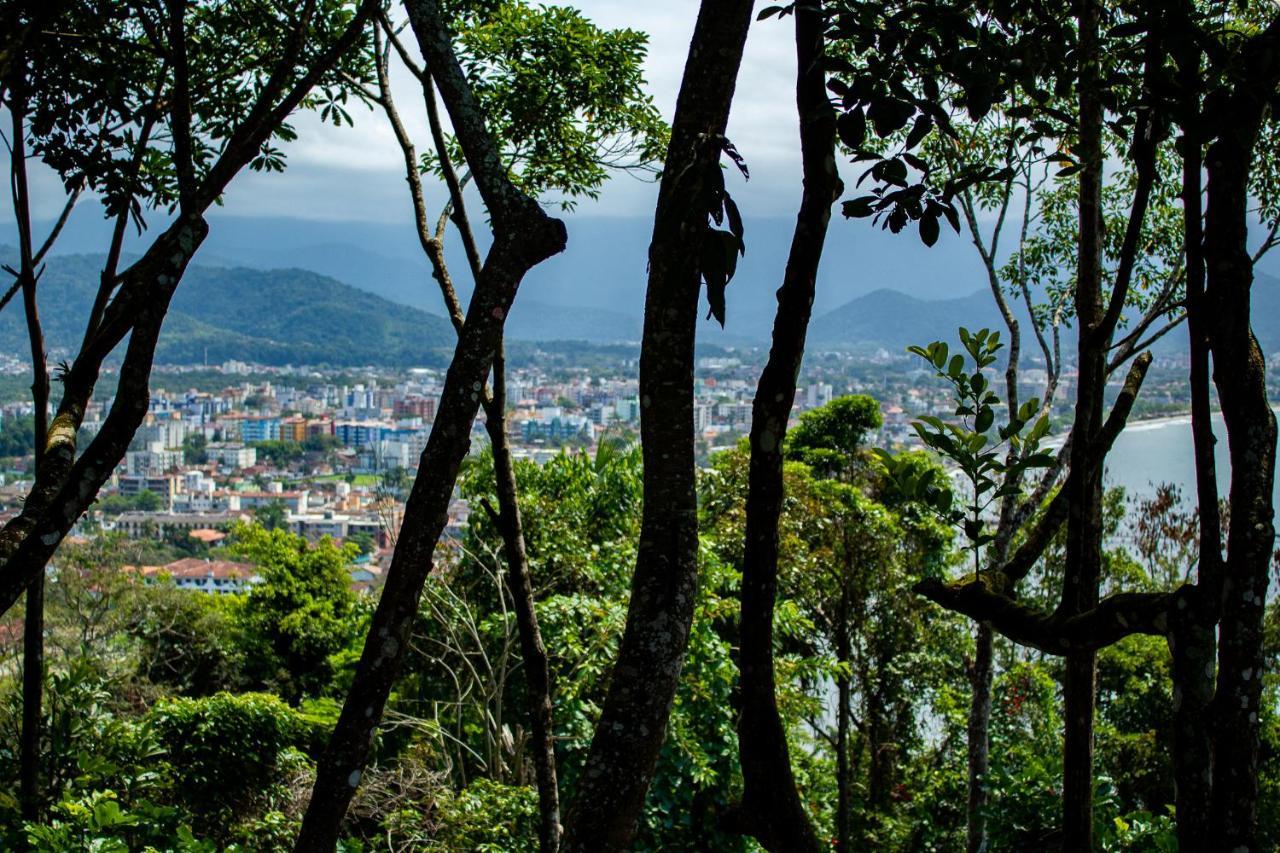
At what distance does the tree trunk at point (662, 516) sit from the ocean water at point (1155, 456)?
19948 millimetres

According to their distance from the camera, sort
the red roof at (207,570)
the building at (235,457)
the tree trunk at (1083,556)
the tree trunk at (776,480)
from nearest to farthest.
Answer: the tree trunk at (776,480) < the tree trunk at (1083,556) < the red roof at (207,570) < the building at (235,457)

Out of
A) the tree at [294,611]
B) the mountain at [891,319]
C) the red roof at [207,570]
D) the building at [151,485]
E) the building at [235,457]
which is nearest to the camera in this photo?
the tree at [294,611]

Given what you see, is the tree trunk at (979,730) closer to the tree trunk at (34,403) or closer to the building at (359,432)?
the tree trunk at (34,403)

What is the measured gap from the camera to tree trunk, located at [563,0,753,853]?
152 centimetres

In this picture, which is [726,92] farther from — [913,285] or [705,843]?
[913,285]

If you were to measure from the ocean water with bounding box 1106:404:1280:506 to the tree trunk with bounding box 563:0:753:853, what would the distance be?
19.9m

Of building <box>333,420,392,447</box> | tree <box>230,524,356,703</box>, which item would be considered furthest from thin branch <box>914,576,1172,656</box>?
building <box>333,420,392,447</box>

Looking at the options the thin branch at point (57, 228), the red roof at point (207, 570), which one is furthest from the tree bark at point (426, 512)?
the red roof at point (207, 570)

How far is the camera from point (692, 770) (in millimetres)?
5312

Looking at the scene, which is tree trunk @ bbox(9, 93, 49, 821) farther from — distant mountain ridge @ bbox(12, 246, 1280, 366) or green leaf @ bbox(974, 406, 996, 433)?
distant mountain ridge @ bbox(12, 246, 1280, 366)

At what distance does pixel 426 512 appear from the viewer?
6.57 feet

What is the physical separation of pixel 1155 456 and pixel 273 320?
9706 cm

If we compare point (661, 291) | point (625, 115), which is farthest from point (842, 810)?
point (661, 291)

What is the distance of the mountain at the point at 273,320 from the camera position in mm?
96062
